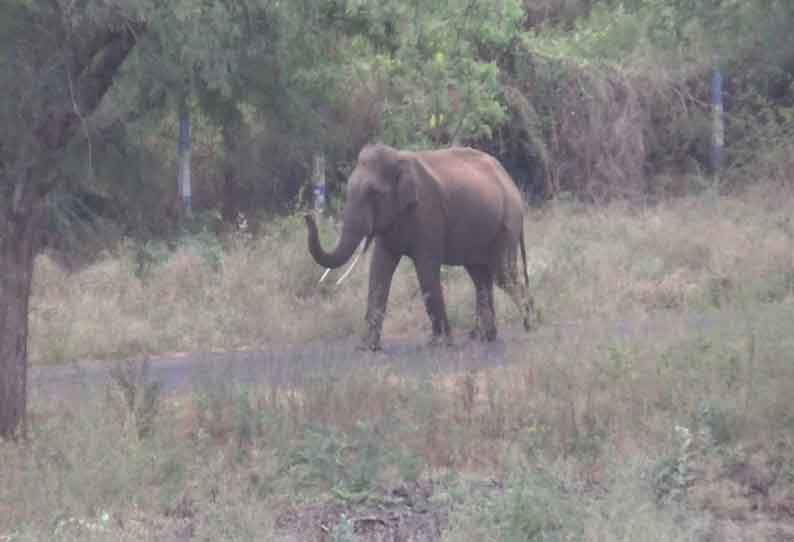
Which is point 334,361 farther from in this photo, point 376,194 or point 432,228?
point 432,228

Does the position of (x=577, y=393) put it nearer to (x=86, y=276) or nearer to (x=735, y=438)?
(x=735, y=438)

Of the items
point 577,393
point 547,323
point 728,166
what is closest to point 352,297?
point 547,323

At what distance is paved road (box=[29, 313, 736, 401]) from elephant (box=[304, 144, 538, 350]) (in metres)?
1.03

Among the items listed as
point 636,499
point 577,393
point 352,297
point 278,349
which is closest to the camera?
point 636,499

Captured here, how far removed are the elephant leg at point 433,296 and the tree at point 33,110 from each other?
515cm

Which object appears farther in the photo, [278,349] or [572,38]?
[572,38]

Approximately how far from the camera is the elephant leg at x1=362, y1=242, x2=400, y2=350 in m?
14.3

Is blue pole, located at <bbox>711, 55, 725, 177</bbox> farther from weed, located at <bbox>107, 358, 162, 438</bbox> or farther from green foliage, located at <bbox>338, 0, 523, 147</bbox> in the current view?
weed, located at <bbox>107, 358, 162, 438</bbox>

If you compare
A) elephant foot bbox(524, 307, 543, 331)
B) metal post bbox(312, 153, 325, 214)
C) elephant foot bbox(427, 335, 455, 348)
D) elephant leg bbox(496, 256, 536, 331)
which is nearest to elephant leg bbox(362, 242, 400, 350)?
elephant foot bbox(427, 335, 455, 348)

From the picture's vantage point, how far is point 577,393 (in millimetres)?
11102

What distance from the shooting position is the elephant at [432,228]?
14.8 meters

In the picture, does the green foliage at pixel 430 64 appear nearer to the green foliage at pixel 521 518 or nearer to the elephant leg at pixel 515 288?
the elephant leg at pixel 515 288

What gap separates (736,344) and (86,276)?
9.04m

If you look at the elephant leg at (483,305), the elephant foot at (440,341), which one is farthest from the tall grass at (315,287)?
the elephant foot at (440,341)
